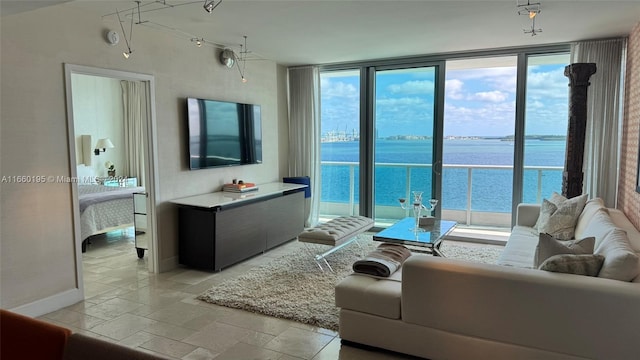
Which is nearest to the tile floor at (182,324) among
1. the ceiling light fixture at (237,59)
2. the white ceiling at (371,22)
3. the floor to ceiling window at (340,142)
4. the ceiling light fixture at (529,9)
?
the white ceiling at (371,22)

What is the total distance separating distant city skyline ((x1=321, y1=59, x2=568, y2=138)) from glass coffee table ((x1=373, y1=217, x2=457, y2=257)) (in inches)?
74.3

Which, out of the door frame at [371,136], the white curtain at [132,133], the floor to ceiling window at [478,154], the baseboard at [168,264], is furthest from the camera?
the white curtain at [132,133]

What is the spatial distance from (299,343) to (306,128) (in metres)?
4.10

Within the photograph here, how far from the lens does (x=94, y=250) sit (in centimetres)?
532

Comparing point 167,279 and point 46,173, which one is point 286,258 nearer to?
point 167,279

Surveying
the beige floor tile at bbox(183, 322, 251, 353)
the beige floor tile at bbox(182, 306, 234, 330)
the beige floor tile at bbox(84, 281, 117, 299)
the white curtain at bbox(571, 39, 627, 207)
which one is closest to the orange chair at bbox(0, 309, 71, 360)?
the beige floor tile at bbox(183, 322, 251, 353)

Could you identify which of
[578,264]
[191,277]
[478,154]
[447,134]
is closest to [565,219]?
[578,264]

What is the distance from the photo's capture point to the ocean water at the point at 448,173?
19.1 ft

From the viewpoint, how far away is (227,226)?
4445 mm

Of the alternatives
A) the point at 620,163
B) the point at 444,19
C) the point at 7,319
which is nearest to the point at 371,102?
the point at 444,19

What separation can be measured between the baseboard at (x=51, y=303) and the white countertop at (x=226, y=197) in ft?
4.27

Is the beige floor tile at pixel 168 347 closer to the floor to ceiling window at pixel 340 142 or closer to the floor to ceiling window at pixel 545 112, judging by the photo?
the floor to ceiling window at pixel 340 142

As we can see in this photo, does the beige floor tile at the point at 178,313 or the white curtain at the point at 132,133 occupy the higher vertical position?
the white curtain at the point at 132,133

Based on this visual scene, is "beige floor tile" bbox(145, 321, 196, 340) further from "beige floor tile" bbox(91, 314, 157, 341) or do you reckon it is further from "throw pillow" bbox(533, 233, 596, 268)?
"throw pillow" bbox(533, 233, 596, 268)
